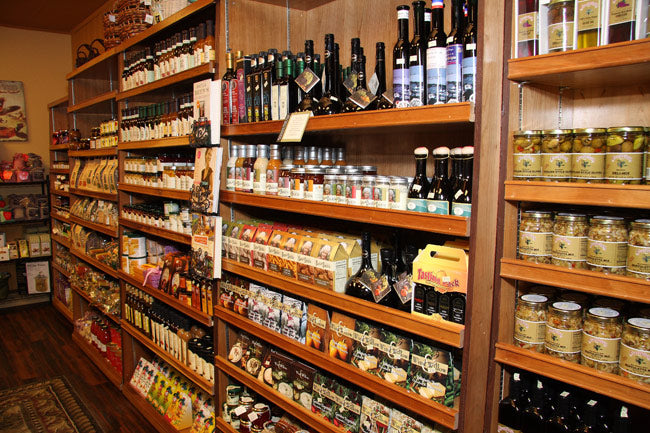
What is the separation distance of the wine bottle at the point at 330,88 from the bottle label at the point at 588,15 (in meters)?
0.97

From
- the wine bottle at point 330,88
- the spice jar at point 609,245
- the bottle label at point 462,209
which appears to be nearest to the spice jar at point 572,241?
the spice jar at point 609,245

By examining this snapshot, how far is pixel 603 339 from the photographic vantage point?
1332mm

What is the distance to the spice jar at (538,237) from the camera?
145 centimetres

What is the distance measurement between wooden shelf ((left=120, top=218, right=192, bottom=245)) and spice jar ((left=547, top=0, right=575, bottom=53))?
226 cm

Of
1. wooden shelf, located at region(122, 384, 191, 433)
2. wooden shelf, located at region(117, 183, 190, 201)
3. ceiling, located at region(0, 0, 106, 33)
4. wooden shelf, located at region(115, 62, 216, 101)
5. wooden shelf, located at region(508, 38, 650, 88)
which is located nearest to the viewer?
wooden shelf, located at region(508, 38, 650, 88)

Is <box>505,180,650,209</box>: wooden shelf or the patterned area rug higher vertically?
<box>505,180,650,209</box>: wooden shelf

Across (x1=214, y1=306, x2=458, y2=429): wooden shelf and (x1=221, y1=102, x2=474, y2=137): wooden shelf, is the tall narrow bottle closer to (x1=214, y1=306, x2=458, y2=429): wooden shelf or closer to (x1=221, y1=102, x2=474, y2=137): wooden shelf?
(x1=221, y1=102, x2=474, y2=137): wooden shelf

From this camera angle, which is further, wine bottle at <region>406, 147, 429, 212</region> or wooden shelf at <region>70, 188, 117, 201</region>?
wooden shelf at <region>70, 188, 117, 201</region>

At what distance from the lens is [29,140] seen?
260 inches

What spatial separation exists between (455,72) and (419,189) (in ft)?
1.31

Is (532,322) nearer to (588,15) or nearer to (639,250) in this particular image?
(639,250)

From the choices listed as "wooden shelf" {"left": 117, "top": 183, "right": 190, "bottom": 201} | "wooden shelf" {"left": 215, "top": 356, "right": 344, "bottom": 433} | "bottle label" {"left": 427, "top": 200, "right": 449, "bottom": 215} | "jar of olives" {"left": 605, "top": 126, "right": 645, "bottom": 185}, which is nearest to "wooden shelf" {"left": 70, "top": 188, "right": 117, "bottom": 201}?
"wooden shelf" {"left": 117, "top": 183, "right": 190, "bottom": 201}

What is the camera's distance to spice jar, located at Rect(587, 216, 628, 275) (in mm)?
1294

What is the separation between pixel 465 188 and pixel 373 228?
0.78 metres
